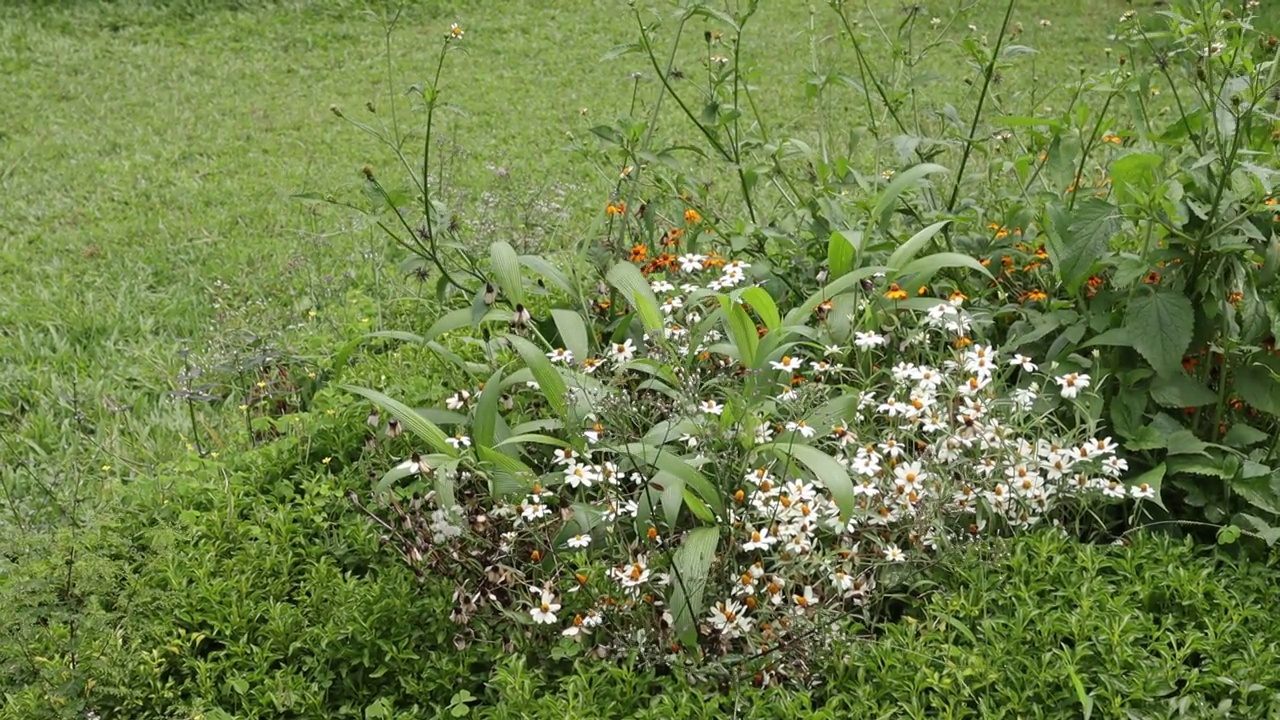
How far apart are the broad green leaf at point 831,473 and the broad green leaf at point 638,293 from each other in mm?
548

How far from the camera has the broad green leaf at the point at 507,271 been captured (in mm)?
2973

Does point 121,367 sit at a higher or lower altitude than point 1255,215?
lower

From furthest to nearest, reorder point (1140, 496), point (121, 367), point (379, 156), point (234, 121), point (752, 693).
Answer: point (234, 121) < point (379, 156) < point (121, 367) < point (1140, 496) < point (752, 693)

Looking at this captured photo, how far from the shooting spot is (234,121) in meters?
7.31

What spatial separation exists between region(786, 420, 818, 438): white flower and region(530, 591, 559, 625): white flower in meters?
0.58

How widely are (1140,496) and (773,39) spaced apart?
7277 mm

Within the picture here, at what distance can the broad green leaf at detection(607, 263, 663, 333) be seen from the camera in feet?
9.30

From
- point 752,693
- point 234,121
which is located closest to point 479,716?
point 752,693

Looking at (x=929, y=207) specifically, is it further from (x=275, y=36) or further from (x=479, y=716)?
(x=275, y=36)

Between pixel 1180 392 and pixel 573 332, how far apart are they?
143cm

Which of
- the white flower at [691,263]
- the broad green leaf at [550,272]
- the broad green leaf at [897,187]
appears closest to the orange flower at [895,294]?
the broad green leaf at [897,187]

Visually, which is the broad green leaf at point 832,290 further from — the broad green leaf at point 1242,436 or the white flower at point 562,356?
the broad green leaf at point 1242,436

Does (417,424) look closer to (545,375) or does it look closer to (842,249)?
(545,375)

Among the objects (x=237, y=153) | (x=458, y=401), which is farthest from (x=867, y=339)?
(x=237, y=153)
